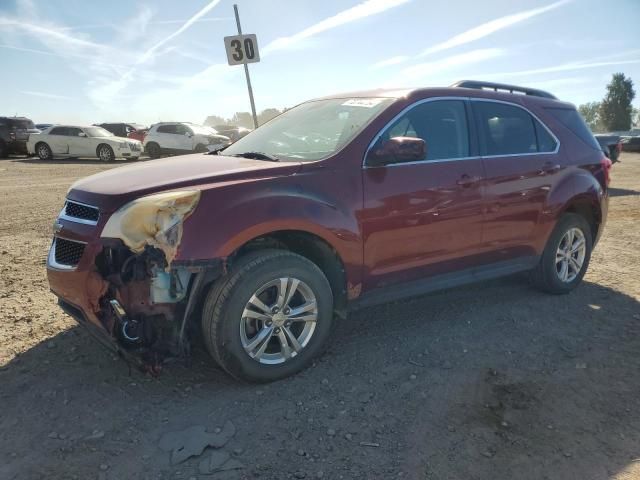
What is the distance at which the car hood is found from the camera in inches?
111

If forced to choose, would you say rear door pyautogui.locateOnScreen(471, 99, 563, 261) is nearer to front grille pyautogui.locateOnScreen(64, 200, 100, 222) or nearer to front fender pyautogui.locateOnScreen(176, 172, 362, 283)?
front fender pyautogui.locateOnScreen(176, 172, 362, 283)

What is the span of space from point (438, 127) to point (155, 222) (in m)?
2.29

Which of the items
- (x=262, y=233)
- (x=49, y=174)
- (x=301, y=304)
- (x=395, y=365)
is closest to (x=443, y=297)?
(x=395, y=365)

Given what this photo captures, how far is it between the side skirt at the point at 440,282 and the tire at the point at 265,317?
0.38m

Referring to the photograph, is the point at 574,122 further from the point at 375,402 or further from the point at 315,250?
the point at 375,402

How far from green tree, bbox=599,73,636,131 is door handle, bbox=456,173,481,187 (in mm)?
78806

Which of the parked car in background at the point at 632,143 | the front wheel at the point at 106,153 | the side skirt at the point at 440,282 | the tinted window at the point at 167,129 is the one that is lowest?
the parked car in background at the point at 632,143

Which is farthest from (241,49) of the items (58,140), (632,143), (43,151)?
(632,143)

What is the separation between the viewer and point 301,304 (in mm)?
3152

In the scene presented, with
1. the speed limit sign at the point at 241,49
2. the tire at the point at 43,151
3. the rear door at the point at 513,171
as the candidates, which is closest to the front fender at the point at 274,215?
the rear door at the point at 513,171

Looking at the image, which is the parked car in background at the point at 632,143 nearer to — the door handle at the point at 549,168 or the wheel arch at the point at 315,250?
the door handle at the point at 549,168

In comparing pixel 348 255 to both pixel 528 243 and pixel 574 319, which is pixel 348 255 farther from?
pixel 574 319

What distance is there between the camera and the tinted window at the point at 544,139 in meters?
4.37

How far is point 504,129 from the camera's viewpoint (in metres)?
4.14
